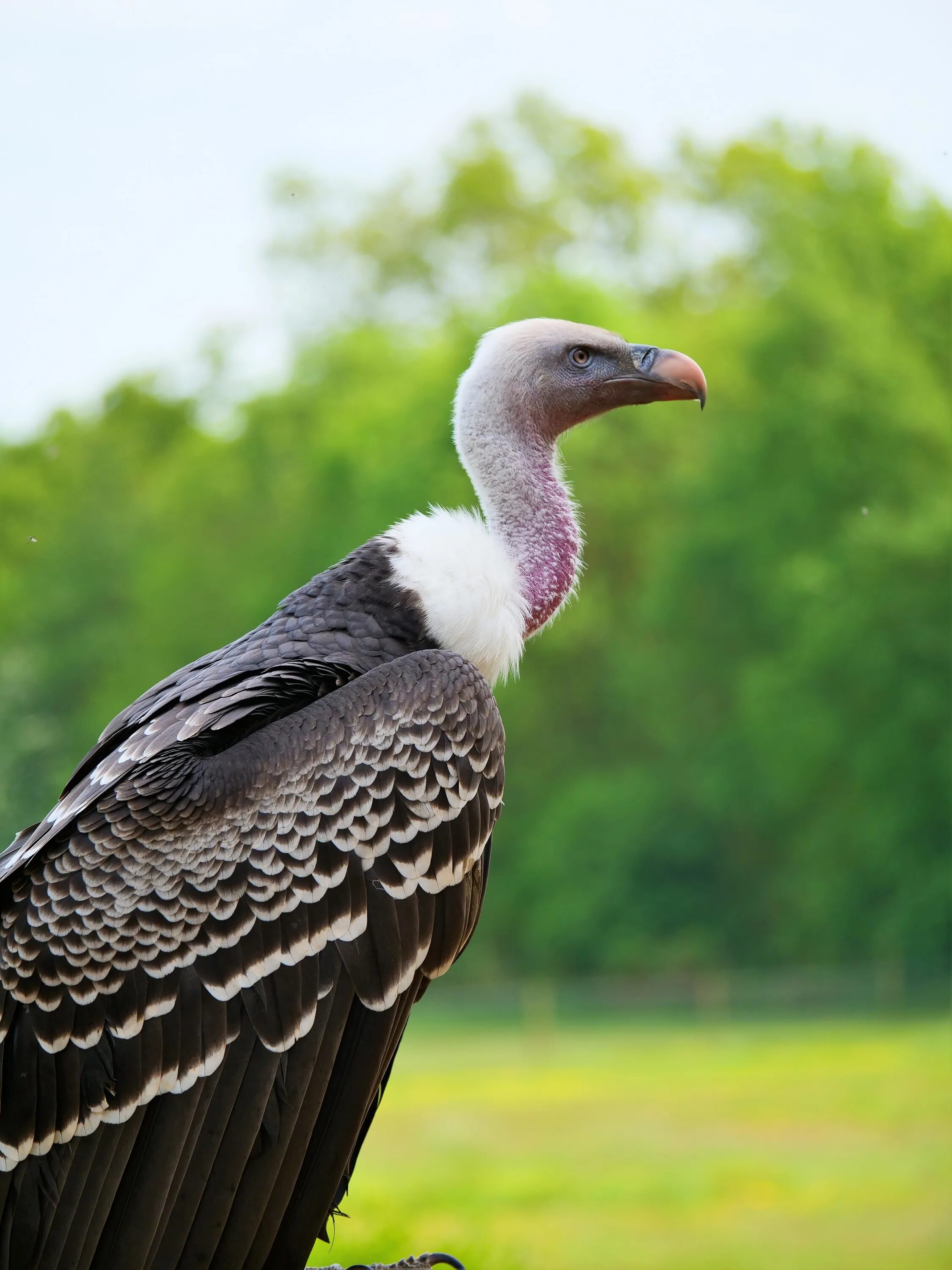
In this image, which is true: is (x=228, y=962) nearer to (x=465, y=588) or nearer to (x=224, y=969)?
(x=224, y=969)

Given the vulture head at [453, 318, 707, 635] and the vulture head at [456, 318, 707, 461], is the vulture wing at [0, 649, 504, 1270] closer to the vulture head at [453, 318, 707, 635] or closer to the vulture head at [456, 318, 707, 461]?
the vulture head at [453, 318, 707, 635]

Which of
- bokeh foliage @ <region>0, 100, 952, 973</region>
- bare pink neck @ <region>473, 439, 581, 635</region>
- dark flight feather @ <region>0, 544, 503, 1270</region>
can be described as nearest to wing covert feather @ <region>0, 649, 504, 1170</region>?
dark flight feather @ <region>0, 544, 503, 1270</region>

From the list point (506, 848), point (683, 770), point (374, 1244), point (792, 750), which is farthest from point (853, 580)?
point (374, 1244)

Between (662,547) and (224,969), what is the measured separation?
20.7 meters

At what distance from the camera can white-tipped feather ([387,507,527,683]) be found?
3.48 metres

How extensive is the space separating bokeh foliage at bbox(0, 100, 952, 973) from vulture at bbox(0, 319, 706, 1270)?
48.3 ft

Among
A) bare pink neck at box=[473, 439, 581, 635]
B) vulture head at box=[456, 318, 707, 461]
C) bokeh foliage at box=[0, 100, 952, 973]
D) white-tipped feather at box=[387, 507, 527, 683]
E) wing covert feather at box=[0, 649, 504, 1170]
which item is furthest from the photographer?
bokeh foliage at box=[0, 100, 952, 973]

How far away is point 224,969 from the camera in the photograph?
2.99 m

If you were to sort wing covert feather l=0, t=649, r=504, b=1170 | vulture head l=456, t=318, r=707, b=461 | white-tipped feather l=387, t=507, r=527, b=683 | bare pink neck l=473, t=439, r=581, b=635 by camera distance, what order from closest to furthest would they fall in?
wing covert feather l=0, t=649, r=504, b=1170, white-tipped feather l=387, t=507, r=527, b=683, bare pink neck l=473, t=439, r=581, b=635, vulture head l=456, t=318, r=707, b=461

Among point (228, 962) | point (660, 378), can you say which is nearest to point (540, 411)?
point (660, 378)

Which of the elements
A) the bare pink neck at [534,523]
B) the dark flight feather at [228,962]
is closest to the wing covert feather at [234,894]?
the dark flight feather at [228,962]

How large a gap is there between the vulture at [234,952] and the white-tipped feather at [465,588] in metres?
0.23

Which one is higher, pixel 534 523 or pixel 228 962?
pixel 534 523

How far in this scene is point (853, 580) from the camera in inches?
818
